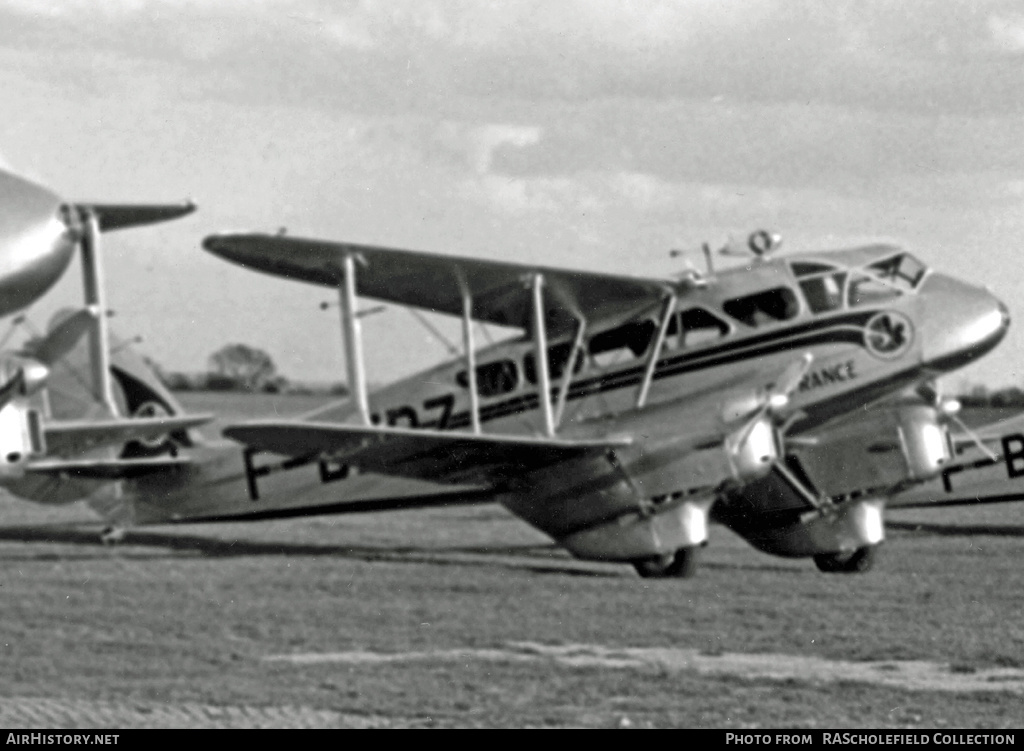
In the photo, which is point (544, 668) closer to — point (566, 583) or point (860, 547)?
point (566, 583)

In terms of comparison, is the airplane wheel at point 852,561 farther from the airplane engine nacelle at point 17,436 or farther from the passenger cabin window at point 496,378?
the airplane engine nacelle at point 17,436

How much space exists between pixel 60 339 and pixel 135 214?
14.5ft

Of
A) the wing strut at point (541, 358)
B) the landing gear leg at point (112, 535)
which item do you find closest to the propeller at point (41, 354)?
the landing gear leg at point (112, 535)

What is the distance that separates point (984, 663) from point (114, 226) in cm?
628

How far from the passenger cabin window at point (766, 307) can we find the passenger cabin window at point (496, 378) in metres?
2.47

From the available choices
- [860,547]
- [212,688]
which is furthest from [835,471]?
[212,688]

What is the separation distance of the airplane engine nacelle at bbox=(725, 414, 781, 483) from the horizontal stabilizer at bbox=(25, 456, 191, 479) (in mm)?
6758

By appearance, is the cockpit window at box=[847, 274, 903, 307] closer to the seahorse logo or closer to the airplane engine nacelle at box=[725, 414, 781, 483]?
the seahorse logo

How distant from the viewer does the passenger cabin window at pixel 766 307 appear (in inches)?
642

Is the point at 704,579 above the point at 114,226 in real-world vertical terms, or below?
below

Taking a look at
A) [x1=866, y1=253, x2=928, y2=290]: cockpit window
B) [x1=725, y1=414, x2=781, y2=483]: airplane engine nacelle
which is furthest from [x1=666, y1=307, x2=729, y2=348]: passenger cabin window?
[x1=866, y1=253, x2=928, y2=290]: cockpit window

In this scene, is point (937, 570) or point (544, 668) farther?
point (937, 570)

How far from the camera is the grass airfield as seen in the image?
858cm

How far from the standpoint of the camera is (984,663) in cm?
1041
